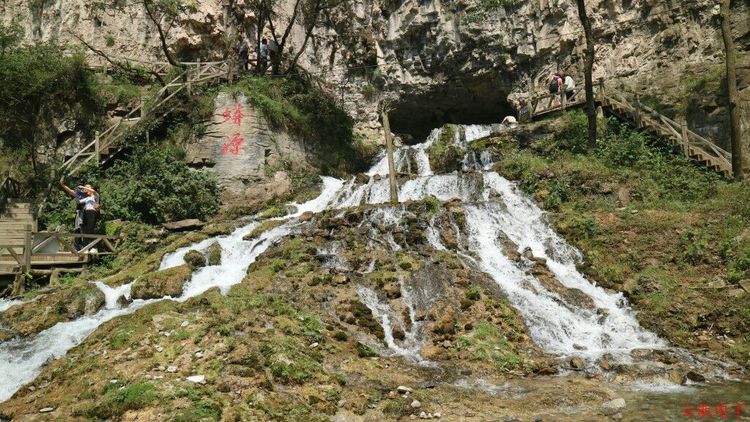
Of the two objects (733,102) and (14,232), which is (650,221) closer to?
(733,102)

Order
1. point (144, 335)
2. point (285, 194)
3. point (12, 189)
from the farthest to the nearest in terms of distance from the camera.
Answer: point (285, 194) → point (12, 189) → point (144, 335)

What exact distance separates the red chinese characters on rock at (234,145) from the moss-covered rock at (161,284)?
8235 mm

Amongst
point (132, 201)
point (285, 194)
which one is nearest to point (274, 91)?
point (285, 194)

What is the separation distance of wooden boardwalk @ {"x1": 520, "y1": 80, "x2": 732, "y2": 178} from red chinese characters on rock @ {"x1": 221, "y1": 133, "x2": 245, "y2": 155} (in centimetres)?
1291

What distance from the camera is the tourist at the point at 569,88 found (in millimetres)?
22359

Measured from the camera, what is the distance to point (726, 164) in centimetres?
1636

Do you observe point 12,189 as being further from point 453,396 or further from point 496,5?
point 496,5

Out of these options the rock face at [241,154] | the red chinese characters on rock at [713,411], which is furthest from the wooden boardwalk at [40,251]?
the red chinese characters on rock at [713,411]

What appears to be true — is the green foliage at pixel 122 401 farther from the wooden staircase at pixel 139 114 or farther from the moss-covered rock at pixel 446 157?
the moss-covered rock at pixel 446 157

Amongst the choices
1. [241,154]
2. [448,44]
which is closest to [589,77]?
[448,44]

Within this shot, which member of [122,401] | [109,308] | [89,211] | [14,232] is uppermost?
[89,211]

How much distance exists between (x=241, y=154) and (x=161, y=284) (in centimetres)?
888

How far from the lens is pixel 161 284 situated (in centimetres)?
1209

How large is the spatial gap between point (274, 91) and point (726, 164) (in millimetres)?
16915
